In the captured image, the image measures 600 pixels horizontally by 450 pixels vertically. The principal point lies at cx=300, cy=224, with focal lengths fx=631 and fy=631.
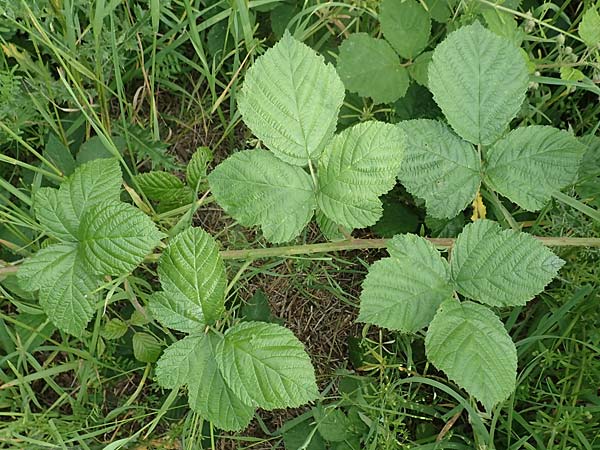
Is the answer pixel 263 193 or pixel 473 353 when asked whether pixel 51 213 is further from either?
pixel 473 353

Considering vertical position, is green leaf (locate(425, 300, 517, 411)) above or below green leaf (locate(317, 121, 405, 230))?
below

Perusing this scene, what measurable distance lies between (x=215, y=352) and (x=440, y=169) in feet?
2.18

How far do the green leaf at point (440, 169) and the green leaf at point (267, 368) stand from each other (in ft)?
1.52

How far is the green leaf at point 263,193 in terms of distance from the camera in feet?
4.35

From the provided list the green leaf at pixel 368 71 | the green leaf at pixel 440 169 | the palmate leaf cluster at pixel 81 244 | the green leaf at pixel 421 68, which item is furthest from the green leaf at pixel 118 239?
the green leaf at pixel 421 68

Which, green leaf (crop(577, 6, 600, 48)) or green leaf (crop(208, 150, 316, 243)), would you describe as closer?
green leaf (crop(208, 150, 316, 243))

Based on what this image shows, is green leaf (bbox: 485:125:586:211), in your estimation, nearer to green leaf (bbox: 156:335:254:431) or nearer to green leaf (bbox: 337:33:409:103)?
green leaf (bbox: 337:33:409:103)

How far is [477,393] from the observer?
132 cm

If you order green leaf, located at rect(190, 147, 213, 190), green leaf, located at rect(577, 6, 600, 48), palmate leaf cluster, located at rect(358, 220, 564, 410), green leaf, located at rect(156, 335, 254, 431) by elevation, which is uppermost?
green leaf, located at rect(577, 6, 600, 48)

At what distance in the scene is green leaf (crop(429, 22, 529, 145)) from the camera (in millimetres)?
1454

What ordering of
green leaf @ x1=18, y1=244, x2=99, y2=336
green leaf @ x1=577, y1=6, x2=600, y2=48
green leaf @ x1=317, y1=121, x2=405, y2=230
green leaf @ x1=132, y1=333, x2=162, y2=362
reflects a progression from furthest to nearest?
green leaf @ x1=132, y1=333, x2=162, y2=362
green leaf @ x1=577, y1=6, x2=600, y2=48
green leaf @ x1=18, y1=244, x2=99, y2=336
green leaf @ x1=317, y1=121, x2=405, y2=230

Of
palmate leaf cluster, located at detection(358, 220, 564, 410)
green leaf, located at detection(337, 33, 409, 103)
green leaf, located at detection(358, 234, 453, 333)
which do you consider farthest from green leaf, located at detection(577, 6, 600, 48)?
green leaf, located at detection(358, 234, 453, 333)

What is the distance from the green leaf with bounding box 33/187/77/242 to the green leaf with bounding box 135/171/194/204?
0.29 m

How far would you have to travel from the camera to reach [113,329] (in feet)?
6.02
